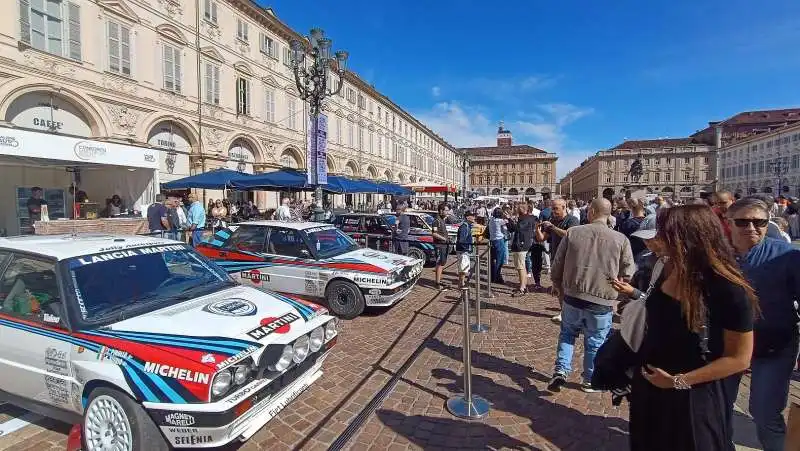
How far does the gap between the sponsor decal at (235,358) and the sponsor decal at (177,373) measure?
96 mm

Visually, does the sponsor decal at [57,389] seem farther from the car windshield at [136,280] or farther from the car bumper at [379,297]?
the car bumper at [379,297]

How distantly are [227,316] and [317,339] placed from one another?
827 millimetres

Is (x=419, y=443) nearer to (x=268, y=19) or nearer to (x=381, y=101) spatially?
(x=268, y=19)

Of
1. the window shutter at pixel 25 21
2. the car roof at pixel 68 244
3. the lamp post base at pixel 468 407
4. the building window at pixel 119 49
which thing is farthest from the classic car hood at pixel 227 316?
the building window at pixel 119 49

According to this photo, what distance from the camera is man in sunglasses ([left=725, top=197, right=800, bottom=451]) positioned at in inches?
98.4

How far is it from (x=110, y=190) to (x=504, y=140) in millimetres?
117729

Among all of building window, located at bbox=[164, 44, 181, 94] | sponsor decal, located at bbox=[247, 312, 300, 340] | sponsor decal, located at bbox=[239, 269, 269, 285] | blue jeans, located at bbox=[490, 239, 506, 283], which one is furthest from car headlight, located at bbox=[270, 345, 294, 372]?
building window, located at bbox=[164, 44, 181, 94]

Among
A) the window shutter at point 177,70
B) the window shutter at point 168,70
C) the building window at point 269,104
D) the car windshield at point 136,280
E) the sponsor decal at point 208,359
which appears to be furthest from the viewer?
the building window at point 269,104

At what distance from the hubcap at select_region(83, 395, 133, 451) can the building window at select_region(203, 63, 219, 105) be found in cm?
2119

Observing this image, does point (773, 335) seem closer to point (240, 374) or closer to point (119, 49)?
point (240, 374)

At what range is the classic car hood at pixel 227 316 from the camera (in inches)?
114

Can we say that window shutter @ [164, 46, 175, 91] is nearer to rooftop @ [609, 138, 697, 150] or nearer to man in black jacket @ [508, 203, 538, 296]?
man in black jacket @ [508, 203, 538, 296]

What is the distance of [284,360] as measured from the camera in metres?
3.13

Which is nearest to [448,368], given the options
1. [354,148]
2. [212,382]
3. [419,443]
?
[419,443]
